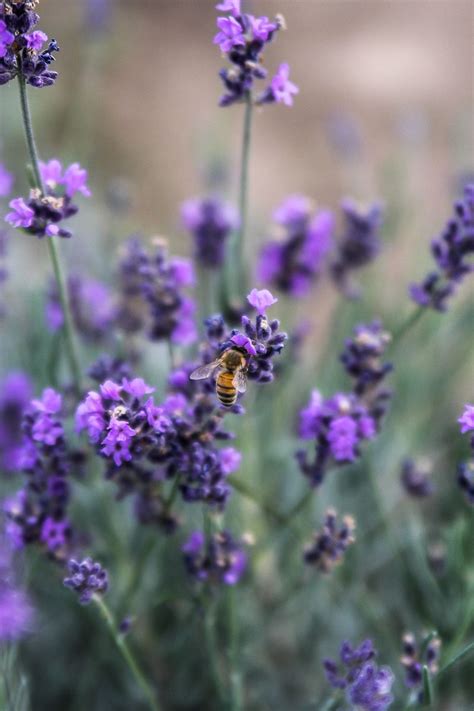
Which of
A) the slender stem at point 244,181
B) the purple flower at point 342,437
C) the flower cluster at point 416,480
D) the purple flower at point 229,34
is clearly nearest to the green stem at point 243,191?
the slender stem at point 244,181

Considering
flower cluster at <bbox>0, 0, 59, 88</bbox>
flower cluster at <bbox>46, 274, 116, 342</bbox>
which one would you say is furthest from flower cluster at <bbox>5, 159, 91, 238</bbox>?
flower cluster at <bbox>46, 274, 116, 342</bbox>

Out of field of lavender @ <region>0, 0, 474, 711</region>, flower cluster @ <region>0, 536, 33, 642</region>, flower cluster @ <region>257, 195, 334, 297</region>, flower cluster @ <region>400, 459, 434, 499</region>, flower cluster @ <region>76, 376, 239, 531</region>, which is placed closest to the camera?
flower cluster @ <region>0, 536, 33, 642</region>

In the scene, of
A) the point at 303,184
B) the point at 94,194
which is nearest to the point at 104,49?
the point at 94,194

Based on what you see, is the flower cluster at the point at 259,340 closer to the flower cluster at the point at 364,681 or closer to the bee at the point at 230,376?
the bee at the point at 230,376

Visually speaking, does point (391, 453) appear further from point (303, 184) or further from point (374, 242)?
point (303, 184)

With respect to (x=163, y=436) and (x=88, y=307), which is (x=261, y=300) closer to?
(x=163, y=436)

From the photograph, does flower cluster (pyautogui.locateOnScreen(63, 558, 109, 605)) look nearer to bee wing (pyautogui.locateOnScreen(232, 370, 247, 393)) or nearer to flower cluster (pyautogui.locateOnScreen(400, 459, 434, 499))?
bee wing (pyautogui.locateOnScreen(232, 370, 247, 393))

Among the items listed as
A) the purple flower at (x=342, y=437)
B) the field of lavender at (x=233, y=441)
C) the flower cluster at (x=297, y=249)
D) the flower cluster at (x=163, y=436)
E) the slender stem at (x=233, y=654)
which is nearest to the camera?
the flower cluster at (x=163, y=436)
